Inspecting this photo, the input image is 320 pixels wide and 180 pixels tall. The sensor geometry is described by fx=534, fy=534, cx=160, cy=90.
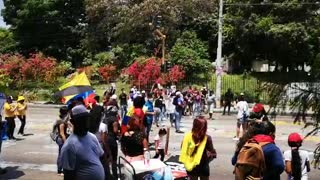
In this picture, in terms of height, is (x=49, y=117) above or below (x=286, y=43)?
below

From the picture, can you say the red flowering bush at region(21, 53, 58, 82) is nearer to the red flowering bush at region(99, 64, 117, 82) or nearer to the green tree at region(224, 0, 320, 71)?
the red flowering bush at region(99, 64, 117, 82)

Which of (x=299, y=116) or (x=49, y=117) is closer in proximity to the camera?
(x=299, y=116)

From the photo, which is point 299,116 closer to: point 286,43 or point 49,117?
point 49,117

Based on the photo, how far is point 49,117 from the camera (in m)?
26.0

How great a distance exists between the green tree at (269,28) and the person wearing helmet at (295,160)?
29.1m

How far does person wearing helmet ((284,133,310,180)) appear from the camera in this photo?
281 inches

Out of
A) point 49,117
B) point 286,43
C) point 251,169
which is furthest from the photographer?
point 286,43

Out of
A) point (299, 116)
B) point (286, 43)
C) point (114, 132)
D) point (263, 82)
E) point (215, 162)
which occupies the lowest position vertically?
point (215, 162)

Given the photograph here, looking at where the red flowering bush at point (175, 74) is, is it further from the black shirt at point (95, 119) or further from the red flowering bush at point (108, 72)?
the black shirt at point (95, 119)

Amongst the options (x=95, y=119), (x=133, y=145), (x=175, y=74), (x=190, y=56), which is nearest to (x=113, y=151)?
(x=95, y=119)

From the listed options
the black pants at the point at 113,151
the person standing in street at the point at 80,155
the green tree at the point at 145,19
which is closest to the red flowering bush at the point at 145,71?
the green tree at the point at 145,19

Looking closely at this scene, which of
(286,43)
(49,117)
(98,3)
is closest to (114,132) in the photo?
(49,117)

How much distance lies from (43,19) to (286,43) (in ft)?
72.5

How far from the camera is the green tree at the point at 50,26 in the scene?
154 ft
